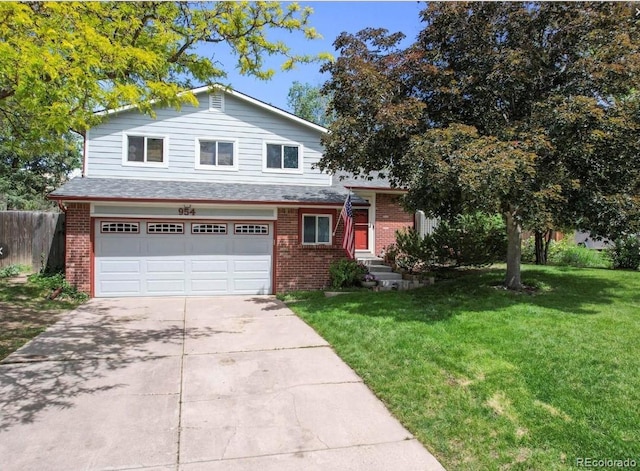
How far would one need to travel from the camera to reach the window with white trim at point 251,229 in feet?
42.1

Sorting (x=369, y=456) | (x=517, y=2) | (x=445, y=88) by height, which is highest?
(x=517, y=2)

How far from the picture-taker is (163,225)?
1230 centimetres

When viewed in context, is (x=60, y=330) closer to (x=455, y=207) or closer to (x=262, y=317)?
(x=262, y=317)

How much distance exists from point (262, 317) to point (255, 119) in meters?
6.89

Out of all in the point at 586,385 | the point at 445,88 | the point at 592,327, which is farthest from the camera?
the point at 445,88

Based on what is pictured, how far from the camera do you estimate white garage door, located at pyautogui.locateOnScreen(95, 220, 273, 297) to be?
12.1 m

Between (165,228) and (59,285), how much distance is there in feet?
9.79

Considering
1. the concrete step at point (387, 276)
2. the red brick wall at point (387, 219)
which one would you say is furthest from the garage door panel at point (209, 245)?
the red brick wall at point (387, 219)

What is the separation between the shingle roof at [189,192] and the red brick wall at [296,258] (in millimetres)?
572

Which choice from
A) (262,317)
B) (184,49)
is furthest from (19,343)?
(184,49)

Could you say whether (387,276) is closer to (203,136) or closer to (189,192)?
(189,192)

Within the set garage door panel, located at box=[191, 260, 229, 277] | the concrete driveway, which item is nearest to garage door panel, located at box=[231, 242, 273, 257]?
garage door panel, located at box=[191, 260, 229, 277]

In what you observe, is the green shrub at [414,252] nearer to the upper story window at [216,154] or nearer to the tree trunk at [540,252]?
the tree trunk at [540,252]

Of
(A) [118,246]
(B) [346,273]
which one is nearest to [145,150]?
(A) [118,246]
